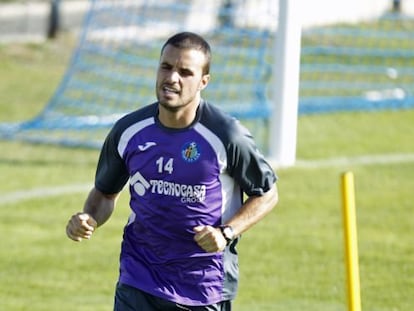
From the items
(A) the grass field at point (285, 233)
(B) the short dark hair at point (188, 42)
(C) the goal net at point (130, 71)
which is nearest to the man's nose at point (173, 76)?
(B) the short dark hair at point (188, 42)

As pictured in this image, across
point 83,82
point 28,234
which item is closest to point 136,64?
point 83,82

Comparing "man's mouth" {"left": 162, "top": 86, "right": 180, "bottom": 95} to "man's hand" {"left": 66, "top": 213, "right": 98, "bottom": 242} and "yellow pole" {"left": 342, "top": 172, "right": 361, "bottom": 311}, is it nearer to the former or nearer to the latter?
"man's hand" {"left": 66, "top": 213, "right": 98, "bottom": 242}

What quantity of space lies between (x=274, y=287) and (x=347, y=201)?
410 centimetres

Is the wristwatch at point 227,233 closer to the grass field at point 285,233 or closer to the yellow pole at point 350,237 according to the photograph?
the yellow pole at point 350,237

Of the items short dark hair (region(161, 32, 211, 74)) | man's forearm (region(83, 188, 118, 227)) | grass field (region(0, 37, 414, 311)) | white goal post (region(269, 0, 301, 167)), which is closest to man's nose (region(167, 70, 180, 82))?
short dark hair (region(161, 32, 211, 74))

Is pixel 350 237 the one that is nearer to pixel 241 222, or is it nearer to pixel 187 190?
pixel 241 222

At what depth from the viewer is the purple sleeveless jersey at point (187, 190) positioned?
21.7ft

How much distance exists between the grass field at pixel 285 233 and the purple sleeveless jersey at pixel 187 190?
289 cm

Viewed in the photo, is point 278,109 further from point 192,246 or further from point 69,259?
point 192,246

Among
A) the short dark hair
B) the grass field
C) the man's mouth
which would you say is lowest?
the man's mouth

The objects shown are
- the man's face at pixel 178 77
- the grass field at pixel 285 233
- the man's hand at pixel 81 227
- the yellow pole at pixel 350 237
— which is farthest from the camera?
the grass field at pixel 285 233

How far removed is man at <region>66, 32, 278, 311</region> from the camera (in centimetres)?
659

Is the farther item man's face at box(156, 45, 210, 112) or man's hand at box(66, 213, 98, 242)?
man's hand at box(66, 213, 98, 242)

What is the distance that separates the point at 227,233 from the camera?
6.47 meters
